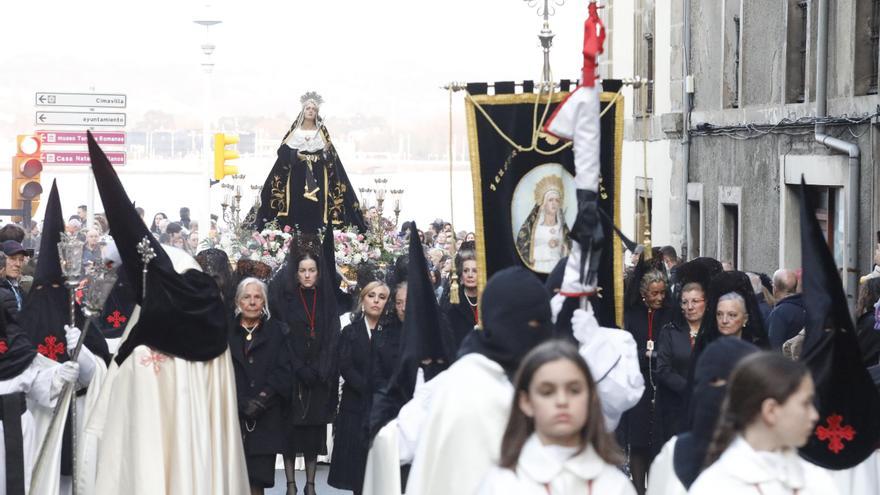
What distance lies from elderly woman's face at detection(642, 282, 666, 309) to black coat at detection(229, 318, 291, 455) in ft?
7.38

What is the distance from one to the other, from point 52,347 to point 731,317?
380 centimetres

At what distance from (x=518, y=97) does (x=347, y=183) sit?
6.71 meters

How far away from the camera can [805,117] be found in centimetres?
1844

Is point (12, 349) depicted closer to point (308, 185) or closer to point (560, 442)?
Result: point (560, 442)

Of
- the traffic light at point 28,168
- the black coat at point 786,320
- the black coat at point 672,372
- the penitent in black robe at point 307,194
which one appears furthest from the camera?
the traffic light at point 28,168

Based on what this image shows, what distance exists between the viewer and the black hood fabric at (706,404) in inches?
224

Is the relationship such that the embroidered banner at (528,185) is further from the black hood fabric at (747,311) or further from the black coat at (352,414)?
the black coat at (352,414)

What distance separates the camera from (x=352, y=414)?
10688 millimetres

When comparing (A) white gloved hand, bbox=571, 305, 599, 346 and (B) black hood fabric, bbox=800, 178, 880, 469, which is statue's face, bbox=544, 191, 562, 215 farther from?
(A) white gloved hand, bbox=571, 305, 599, 346

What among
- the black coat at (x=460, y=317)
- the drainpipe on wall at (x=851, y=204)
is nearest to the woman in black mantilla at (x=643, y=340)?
the black coat at (x=460, y=317)

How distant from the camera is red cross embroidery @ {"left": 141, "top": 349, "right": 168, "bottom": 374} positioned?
9.44 meters

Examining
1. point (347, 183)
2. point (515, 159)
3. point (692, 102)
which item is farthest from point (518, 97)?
point (692, 102)

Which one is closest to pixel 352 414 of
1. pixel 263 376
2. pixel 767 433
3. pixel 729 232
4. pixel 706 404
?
pixel 263 376

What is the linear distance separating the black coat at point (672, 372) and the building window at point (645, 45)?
16.5 metres
